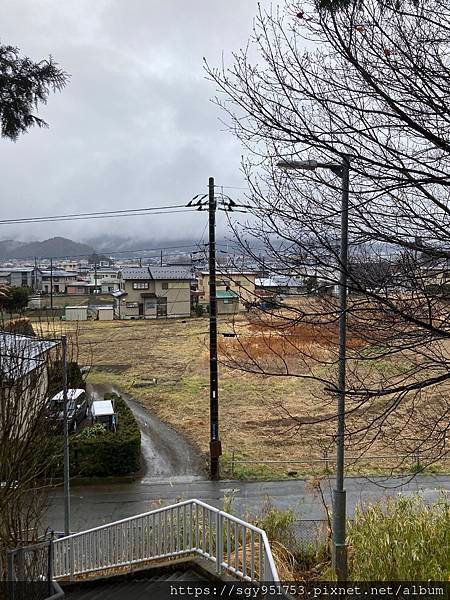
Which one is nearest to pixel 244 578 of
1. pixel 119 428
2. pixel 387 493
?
pixel 387 493

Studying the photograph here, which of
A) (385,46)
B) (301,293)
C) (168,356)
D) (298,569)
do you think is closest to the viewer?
(385,46)

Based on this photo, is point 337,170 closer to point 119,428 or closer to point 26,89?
point 26,89

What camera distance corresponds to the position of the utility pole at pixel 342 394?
3.98 meters

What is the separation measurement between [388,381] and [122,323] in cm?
3552

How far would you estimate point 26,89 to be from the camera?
5098 mm

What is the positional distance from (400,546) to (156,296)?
3839 cm

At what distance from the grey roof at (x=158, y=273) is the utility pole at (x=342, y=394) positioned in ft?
125

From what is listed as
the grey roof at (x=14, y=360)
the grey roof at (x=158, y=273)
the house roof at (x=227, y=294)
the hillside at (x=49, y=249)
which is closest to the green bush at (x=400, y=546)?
the house roof at (x=227, y=294)

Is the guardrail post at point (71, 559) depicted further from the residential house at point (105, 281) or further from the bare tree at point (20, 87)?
the residential house at point (105, 281)

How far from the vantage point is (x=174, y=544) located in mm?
6094

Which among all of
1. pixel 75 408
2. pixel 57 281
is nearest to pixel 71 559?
pixel 75 408

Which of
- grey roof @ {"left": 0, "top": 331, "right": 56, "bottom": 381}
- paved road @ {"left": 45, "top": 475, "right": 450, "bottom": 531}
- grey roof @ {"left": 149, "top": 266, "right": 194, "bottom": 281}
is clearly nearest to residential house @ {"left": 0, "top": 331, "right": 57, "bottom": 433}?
grey roof @ {"left": 0, "top": 331, "right": 56, "bottom": 381}

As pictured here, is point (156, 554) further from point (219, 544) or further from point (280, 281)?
point (280, 281)

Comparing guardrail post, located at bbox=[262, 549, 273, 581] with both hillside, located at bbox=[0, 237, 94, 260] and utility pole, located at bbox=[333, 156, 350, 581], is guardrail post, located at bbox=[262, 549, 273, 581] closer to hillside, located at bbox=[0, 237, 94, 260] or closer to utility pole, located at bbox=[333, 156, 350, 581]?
utility pole, located at bbox=[333, 156, 350, 581]
